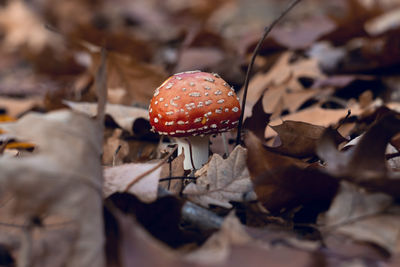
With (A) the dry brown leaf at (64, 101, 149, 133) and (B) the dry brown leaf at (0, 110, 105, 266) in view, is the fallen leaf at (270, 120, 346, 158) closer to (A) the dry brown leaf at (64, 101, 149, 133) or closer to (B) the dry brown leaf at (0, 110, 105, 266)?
(B) the dry brown leaf at (0, 110, 105, 266)

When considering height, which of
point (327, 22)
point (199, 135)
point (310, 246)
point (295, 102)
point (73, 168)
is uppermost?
point (327, 22)

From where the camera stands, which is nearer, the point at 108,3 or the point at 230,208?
the point at 230,208

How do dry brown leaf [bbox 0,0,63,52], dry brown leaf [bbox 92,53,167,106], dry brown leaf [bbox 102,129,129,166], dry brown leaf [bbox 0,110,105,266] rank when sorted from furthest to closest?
dry brown leaf [bbox 0,0,63,52] → dry brown leaf [bbox 92,53,167,106] → dry brown leaf [bbox 102,129,129,166] → dry brown leaf [bbox 0,110,105,266]

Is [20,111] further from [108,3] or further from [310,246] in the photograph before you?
[108,3]

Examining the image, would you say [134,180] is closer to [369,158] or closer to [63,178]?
[63,178]

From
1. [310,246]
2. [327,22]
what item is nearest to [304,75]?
[327,22]

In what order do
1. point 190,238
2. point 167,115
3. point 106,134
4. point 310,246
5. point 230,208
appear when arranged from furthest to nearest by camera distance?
point 106,134 < point 167,115 < point 230,208 < point 190,238 < point 310,246

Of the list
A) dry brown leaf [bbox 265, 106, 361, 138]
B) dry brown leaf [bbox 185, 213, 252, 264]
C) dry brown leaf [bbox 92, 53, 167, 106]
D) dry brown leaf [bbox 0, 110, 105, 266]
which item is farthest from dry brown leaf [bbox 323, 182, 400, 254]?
dry brown leaf [bbox 92, 53, 167, 106]

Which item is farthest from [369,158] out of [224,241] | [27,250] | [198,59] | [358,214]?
[198,59]
